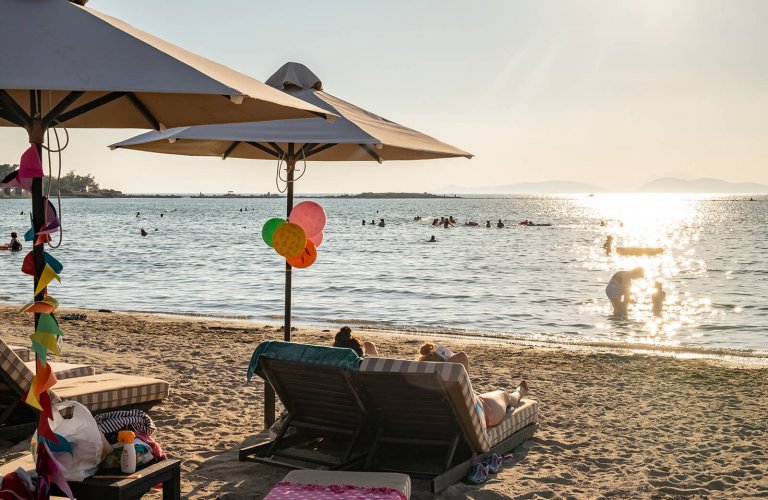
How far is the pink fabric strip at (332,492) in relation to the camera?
4109mm

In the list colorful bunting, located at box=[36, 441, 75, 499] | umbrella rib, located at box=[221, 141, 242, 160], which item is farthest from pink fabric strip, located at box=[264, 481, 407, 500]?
umbrella rib, located at box=[221, 141, 242, 160]

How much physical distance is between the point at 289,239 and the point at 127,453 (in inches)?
92.5

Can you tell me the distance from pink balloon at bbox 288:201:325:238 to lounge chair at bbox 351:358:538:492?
151 cm

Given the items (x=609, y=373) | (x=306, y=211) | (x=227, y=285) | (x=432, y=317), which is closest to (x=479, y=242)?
(x=227, y=285)

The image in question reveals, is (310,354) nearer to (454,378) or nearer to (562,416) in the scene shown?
(454,378)

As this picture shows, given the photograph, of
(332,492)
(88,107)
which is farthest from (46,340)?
(332,492)

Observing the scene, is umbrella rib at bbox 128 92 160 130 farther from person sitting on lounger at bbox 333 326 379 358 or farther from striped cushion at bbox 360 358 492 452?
person sitting on lounger at bbox 333 326 379 358

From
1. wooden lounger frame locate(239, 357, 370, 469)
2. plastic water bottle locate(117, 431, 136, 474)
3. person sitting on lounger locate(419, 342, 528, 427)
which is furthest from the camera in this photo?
person sitting on lounger locate(419, 342, 528, 427)

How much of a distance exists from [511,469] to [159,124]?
331cm

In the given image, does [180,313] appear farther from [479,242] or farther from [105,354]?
[479,242]

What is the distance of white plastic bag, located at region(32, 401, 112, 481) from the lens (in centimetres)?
367

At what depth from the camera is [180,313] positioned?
1755 cm

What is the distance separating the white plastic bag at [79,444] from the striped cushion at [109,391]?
83.4 inches

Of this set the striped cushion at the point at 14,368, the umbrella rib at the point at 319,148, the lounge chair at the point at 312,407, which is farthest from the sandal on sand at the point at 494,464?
the striped cushion at the point at 14,368
